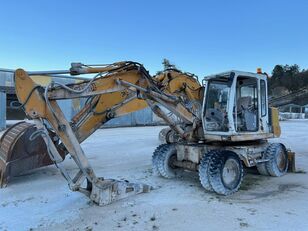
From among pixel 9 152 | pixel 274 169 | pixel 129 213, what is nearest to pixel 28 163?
pixel 9 152

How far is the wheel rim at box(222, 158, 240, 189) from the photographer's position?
5980mm

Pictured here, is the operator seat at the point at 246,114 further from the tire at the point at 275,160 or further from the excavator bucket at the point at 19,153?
the excavator bucket at the point at 19,153

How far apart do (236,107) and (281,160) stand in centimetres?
195

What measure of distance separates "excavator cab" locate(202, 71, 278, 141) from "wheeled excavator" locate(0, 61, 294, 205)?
0.02 metres

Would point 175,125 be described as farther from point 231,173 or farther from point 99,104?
point 99,104

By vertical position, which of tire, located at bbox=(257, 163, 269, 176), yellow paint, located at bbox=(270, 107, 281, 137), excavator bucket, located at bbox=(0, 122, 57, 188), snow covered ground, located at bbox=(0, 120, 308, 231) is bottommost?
snow covered ground, located at bbox=(0, 120, 308, 231)

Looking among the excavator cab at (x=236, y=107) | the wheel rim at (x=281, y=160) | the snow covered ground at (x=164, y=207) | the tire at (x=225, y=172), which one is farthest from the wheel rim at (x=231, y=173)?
the wheel rim at (x=281, y=160)

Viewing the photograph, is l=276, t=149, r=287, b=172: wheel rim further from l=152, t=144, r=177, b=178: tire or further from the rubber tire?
l=152, t=144, r=177, b=178: tire

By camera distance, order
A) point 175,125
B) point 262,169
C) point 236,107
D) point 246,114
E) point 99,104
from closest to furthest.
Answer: point 99,104 → point 236,107 → point 246,114 → point 175,125 → point 262,169

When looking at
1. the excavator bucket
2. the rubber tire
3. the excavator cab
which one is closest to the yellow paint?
the excavator cab

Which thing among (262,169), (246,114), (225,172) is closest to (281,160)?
(262,169)

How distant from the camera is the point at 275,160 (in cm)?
723

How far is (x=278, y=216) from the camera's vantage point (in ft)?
15.6

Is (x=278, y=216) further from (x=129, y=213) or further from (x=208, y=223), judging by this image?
(x=129, y=213)
